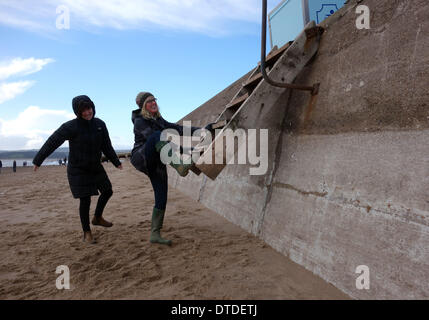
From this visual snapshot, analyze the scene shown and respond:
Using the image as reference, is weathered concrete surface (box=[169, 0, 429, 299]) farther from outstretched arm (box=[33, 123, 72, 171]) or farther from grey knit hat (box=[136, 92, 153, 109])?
outstretched arm (box=[33, 123, 72, 171])

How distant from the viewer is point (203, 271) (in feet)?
9.09

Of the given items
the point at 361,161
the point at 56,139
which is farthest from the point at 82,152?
the point at 361,161

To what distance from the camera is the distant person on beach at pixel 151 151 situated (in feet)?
11.5

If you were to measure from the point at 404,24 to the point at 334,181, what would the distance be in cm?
131

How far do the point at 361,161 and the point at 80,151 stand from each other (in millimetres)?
3201

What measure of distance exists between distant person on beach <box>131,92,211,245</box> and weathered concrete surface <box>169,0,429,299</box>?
122cm

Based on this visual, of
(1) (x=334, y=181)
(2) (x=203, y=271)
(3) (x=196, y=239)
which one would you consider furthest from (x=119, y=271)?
(1) (x=334, y=181)

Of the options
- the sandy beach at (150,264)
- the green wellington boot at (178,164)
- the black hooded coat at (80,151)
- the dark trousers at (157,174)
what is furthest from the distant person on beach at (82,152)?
the green wellington boot at (178,164)

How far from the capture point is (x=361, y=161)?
2383mm

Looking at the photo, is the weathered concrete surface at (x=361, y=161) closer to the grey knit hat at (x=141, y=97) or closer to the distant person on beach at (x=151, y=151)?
the distant person on beach at (x=151, y=151)

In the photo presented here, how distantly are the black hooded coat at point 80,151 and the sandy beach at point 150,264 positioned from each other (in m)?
0.74

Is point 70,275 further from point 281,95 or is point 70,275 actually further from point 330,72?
point 330,72

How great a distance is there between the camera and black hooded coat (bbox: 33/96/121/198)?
147 inches

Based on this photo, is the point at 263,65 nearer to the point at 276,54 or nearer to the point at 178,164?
the point at 276,54
